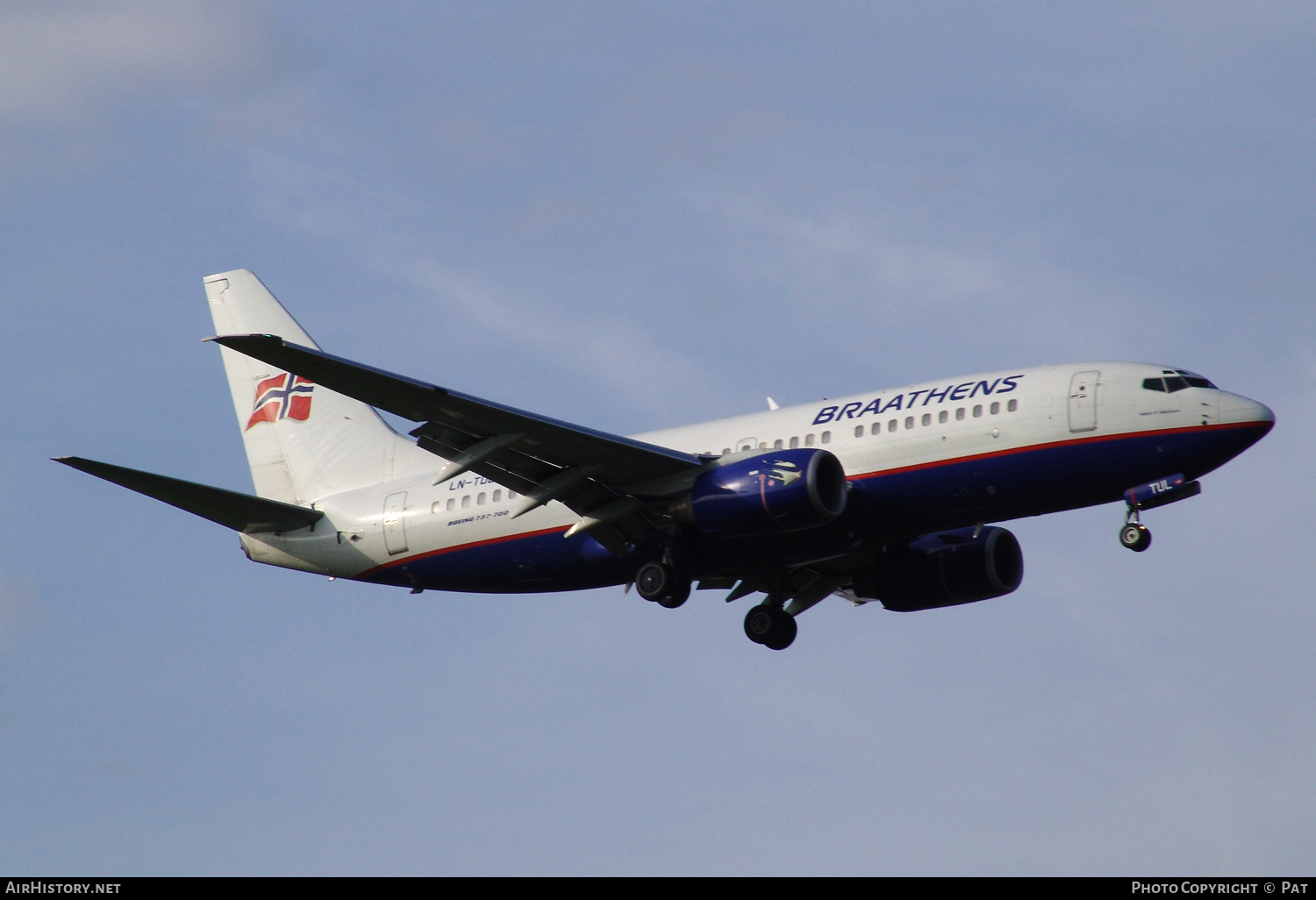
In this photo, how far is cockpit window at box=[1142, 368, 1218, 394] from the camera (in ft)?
107

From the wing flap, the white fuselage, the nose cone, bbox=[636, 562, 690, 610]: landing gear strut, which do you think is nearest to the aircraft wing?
the wing flap

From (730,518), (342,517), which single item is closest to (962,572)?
(730,518)

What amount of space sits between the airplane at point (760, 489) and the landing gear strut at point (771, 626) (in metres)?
0.05

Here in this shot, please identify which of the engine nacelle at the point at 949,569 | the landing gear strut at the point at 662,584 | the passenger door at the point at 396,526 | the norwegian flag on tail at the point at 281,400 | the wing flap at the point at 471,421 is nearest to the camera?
the wing flap at the point at 471,421

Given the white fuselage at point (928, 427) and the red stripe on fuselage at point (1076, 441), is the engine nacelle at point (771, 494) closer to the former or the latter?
the white fuselage at point (928, 427)

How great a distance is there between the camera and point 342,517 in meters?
40.2

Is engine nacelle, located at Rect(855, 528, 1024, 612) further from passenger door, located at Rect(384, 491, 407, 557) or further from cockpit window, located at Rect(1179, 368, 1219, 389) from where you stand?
passenger door, located at Rect(384, 491, 407, 557)

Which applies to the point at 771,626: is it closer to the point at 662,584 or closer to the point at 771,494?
the point at 662,584

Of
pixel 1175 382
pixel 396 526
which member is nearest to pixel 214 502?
pixel 396 526

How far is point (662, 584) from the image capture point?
34906 mm

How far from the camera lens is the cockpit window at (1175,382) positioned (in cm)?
3256

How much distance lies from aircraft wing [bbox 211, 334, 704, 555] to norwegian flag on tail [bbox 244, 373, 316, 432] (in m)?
11.5

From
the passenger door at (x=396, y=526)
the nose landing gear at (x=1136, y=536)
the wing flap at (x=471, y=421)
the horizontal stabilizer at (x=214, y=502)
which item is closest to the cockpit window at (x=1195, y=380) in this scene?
the nose landing gear at (x=1136, y=536)

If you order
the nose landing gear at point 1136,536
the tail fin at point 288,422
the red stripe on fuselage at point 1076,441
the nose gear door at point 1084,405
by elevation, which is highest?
the tail fin at point 288,422
